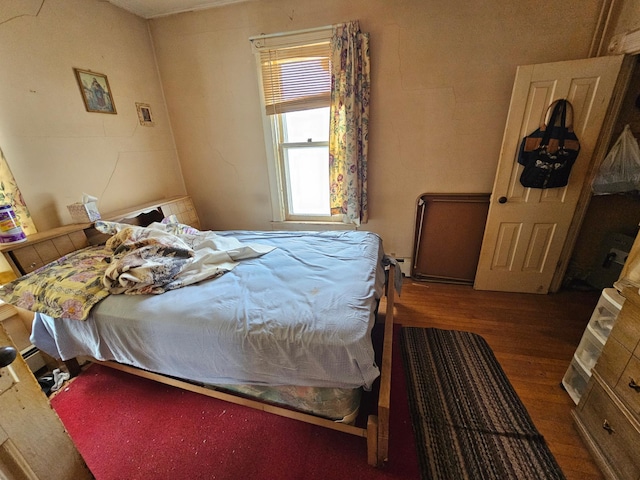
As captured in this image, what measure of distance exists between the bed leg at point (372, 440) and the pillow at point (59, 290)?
1488 mm

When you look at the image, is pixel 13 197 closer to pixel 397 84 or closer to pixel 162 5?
pixel 162 5

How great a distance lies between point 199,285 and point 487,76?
2.66 meters

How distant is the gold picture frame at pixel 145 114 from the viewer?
248 cm

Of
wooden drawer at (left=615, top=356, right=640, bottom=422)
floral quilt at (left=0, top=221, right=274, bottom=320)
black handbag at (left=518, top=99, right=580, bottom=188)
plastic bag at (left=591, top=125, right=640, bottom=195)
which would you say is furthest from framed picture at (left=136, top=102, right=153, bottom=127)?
plastic bag at (left=591, top=125, right=640, bottom=195)

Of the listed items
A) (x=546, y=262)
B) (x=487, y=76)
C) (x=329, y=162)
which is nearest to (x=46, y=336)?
(x=329, y=162)

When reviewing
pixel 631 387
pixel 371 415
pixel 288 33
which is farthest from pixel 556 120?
pixel 371 415

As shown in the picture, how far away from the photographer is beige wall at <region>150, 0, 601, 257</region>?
1973mm

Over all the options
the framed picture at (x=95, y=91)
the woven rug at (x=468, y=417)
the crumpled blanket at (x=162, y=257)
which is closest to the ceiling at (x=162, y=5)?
the framed picture at (x=95, y=91)

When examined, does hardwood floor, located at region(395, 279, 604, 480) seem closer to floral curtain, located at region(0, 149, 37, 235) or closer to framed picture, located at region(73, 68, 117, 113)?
floral curtain, located at region(0, 149, 37, 235)

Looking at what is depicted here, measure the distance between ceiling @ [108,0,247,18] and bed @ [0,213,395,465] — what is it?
2.23m

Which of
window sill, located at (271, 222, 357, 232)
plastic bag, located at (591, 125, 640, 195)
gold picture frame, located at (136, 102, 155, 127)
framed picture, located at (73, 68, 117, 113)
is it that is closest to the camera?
plastic bag, located at (591, 125, 640, 195)

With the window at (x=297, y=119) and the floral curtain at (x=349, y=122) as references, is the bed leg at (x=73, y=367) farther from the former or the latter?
the floral curtain at (x=349, y=122)

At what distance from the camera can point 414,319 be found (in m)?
2.17

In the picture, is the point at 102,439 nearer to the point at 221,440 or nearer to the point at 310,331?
the point at 221,440
